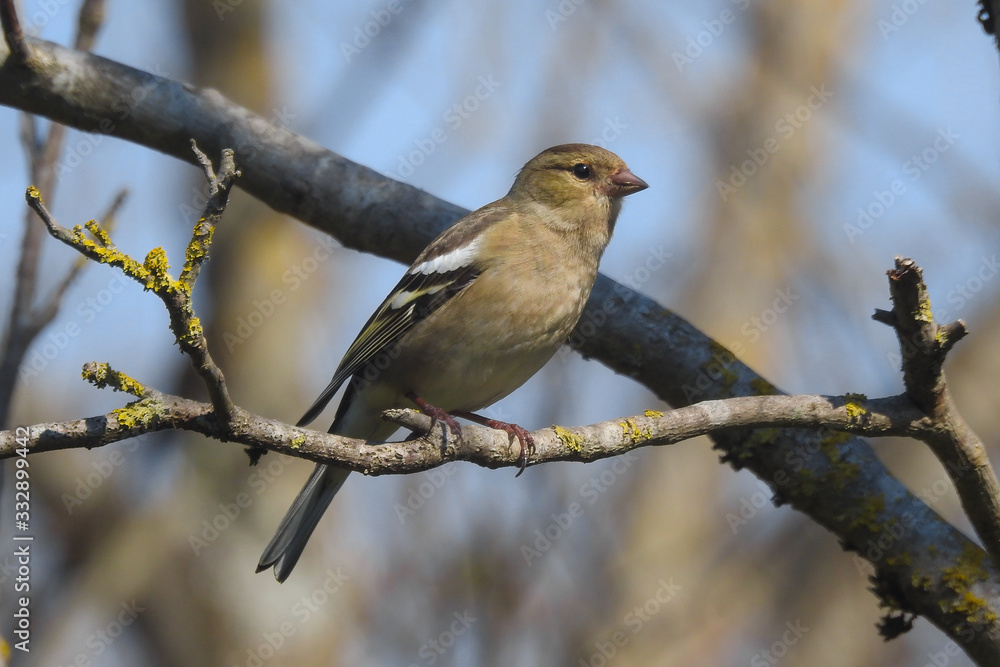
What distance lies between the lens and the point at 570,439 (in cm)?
371

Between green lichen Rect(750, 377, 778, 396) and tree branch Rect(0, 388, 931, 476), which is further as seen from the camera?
green lichen Rect(750, 377, 778, 396)

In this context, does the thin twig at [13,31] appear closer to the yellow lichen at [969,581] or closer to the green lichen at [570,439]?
the green lichen at [570,439]

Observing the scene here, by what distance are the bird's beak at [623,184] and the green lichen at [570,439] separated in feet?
8.26

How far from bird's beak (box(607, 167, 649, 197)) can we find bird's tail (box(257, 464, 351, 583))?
2.55m

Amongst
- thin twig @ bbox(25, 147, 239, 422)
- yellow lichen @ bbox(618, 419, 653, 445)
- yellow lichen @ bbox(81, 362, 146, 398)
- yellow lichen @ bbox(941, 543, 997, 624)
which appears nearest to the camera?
thin twig @ bbox(25, 147, 239, 422)

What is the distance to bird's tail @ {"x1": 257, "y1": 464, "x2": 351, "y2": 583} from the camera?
4703 millimetres

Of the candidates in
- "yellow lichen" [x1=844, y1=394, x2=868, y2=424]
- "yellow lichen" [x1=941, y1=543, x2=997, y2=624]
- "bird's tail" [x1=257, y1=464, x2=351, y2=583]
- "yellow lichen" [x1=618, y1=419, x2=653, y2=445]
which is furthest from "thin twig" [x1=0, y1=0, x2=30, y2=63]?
"yellow lichen" [x1=941, y1=543, x2=997, y2=624]

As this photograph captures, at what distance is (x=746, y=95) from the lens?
11.0m

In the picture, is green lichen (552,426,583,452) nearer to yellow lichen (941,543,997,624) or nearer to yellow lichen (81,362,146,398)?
yellow lichen (81,362,146,398)

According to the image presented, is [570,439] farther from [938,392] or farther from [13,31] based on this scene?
[13,31]

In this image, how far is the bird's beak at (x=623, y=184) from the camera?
5.76 meters

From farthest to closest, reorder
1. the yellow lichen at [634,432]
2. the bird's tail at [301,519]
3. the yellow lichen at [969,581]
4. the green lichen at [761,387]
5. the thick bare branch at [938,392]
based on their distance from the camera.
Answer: the bird's tail at [301,519], the green lichen at [761,387], the yellow lichen at [969,581], the yellow lichen at [634,432], the thick bare branch at [938,392]

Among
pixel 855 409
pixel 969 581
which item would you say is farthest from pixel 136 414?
pixel 969 581

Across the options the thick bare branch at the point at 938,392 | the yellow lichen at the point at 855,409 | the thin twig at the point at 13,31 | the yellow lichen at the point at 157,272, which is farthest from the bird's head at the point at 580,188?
the yellow lichen at the point at 157,272
